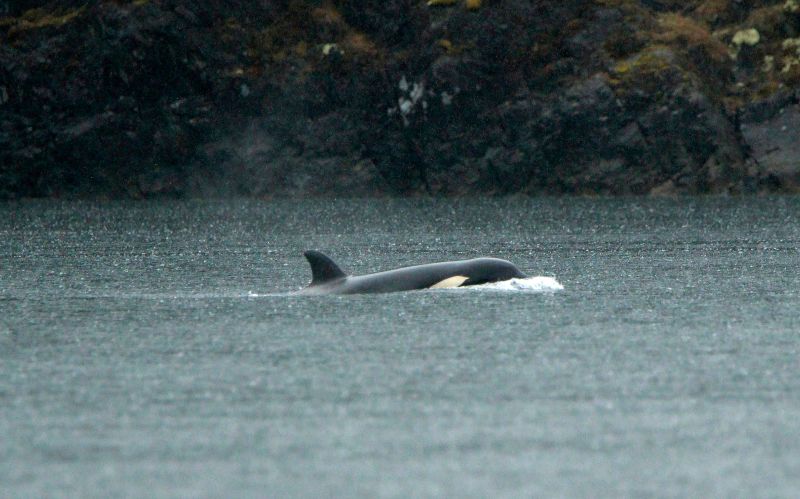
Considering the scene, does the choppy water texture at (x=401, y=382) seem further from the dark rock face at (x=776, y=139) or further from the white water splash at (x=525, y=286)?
the dark rock face at (x=776, y=139)

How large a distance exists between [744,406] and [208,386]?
765cm

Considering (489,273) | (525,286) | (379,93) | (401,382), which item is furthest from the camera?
(379,93)

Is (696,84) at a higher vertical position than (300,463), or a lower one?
higher

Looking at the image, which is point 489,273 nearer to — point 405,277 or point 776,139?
point 405,277

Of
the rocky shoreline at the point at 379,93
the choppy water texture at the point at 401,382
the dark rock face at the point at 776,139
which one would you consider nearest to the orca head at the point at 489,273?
the choppy water texture at the point at 401,382

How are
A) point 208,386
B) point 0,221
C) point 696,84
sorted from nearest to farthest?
1. point 208,386
2. point 0,221
3. point 696,84

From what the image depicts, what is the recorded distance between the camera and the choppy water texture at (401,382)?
14.7 meters

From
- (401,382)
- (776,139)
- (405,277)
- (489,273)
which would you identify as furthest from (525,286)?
(776,139)

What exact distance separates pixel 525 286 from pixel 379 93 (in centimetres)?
8080

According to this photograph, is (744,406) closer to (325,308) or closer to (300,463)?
(300,463)

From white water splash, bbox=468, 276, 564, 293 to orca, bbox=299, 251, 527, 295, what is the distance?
0.20 m

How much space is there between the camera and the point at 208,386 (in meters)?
19.8

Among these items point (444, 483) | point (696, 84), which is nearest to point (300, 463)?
point (444, 483)

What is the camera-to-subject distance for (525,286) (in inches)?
1271
